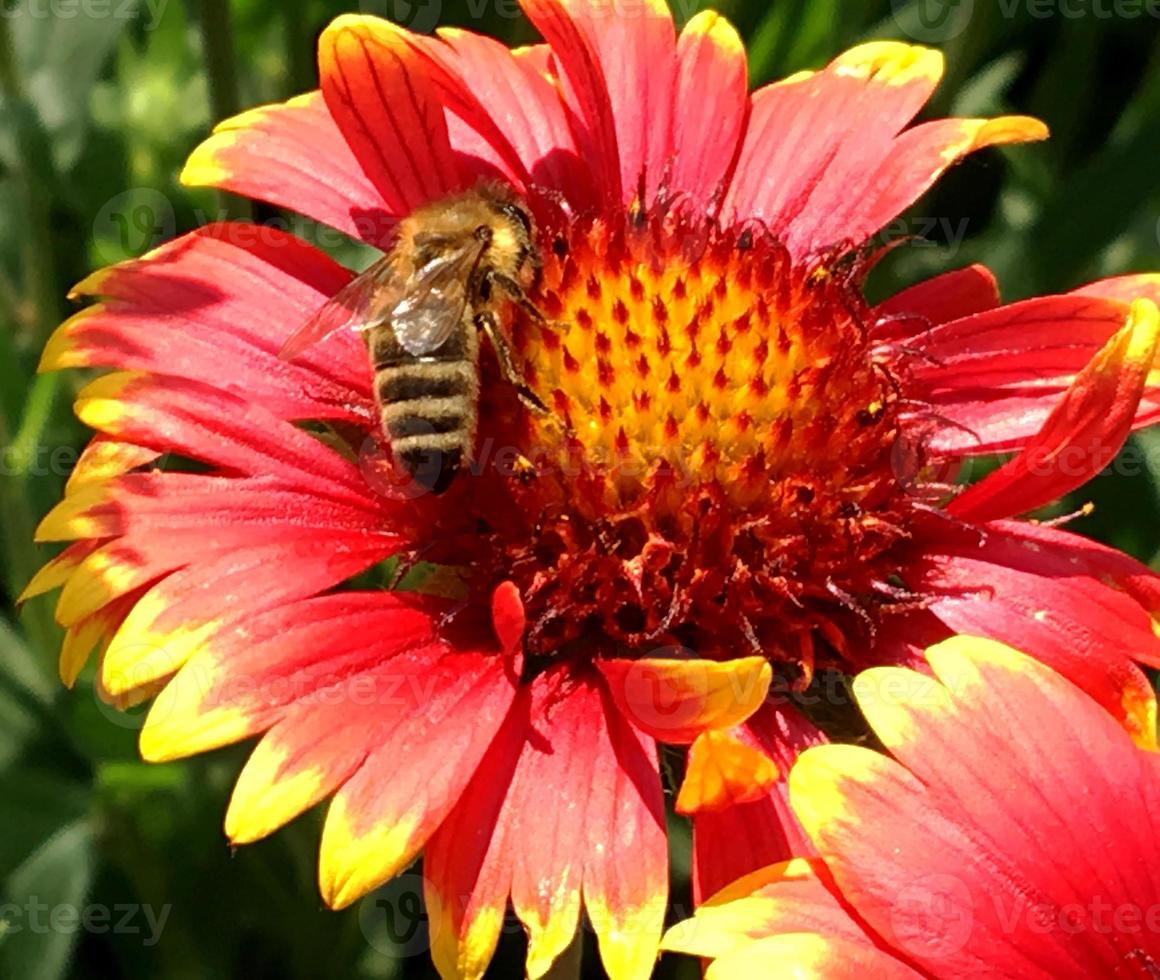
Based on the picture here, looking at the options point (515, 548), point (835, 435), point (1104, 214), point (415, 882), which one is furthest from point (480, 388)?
point (1104, 214)

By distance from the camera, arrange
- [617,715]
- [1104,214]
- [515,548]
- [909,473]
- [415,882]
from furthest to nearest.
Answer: [1104,214], [415,882], [909,473], [515,548], [617,715]

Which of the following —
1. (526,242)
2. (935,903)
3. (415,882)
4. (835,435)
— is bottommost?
(415,882)

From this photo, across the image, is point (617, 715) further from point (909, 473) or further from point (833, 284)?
point (833, 284)

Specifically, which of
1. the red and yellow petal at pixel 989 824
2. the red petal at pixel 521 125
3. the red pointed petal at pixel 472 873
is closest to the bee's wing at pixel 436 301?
the red petal at pixel 521 125

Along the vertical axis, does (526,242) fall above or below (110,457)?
above

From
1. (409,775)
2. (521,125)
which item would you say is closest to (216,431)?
(409,775)

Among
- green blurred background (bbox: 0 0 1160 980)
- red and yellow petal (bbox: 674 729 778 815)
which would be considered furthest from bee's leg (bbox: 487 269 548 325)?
green blurred background (bbox: 0 0 1160 980)
